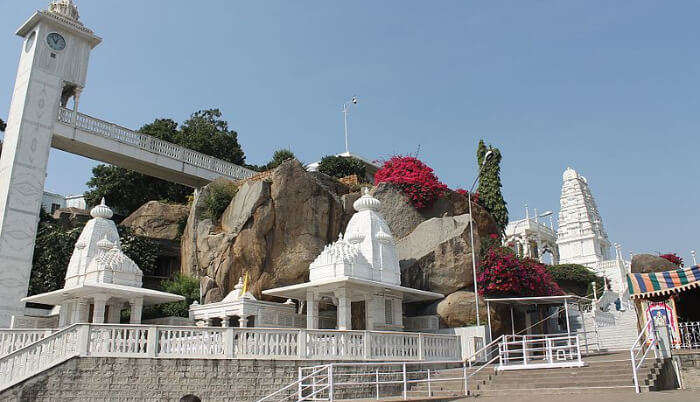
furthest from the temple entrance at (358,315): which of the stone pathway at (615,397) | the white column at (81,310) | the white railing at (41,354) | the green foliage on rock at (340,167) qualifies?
the green foliage on rock at (340,167)

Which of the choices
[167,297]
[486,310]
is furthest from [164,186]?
[486,310]

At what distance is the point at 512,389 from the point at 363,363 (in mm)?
4245

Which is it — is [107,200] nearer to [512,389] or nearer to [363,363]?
[363,363]

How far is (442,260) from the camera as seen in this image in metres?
23.6

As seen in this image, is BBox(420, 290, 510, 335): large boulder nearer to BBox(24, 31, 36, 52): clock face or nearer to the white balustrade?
the white balustrade

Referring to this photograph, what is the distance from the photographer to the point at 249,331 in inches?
650

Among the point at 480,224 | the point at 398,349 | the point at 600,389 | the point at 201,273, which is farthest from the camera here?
the point at 480,224

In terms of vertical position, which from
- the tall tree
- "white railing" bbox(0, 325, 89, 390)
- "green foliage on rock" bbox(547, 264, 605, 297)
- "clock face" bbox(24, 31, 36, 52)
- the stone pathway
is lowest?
the stone pathway

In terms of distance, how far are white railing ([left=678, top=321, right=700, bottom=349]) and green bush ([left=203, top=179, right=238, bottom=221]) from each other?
1996cm

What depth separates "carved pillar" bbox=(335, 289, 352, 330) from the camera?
65.2 feet

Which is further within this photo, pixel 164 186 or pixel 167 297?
pixel 164 186

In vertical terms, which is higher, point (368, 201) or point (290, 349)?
point (368, 201)

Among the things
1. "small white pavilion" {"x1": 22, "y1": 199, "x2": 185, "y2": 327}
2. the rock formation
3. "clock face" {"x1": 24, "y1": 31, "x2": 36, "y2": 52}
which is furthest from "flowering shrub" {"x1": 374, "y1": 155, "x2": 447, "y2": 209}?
"clock face" {"x1": 24, "y1": 31, "x2": 36, "y2": 52}

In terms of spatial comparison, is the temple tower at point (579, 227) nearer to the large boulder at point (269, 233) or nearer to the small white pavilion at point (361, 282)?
the large boulder at point (269, 233)
